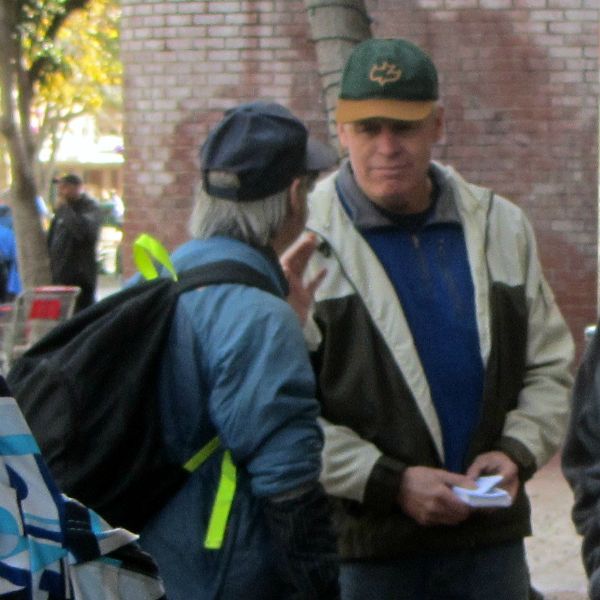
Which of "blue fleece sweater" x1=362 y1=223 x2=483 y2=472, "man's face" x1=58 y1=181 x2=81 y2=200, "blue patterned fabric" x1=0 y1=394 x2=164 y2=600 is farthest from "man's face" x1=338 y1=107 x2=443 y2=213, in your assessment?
"man's face" x1=58 y1=181 x2=81 y2=200

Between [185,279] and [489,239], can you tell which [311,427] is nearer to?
[185,279]

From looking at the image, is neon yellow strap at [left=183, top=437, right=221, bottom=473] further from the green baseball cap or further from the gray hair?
the green baseball cap

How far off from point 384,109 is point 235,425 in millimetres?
1076

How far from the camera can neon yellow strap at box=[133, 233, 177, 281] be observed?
3162 millimetres

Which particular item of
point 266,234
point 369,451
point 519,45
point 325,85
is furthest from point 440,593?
point 519,45

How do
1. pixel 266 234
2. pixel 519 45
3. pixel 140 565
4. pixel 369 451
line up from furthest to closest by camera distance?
pixel 519 45 < pixel 369 451 < pixel 266 234 < pixel 140 565

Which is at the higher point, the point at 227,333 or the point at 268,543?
the point at 227,333

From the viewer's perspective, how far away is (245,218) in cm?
321

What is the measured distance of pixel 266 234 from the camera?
127 inches

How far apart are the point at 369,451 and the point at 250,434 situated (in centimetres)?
70

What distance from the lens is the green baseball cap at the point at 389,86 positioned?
12.3ft

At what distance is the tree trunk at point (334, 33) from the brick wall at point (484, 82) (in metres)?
3.73

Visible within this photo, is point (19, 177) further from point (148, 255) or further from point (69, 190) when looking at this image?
point (148, 255)

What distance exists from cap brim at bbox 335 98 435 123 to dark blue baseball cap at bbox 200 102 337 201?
0.44 m
